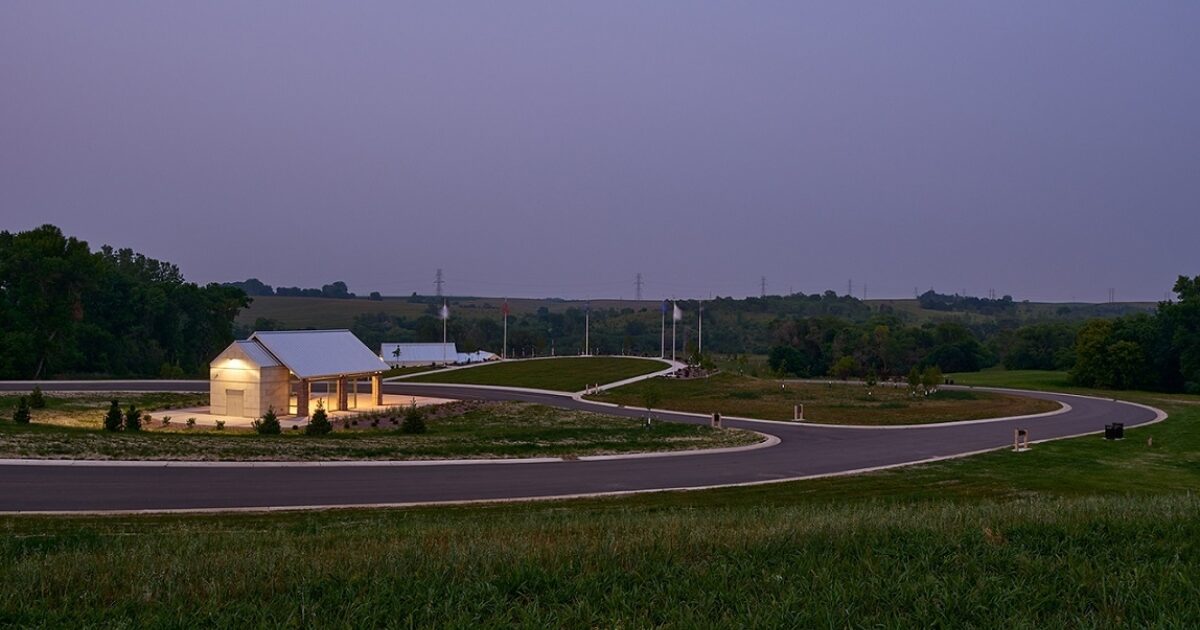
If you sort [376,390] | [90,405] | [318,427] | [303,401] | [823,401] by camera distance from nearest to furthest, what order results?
[318,427] → [303,401] → [90,405] → [376,390] → [823,401]

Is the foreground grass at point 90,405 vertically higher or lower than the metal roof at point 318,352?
lower

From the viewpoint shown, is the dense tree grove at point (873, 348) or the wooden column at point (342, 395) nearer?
the wooden column at point (342, 395)

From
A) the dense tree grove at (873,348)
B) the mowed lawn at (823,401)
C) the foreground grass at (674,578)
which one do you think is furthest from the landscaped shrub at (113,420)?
the dense tree grove at (873,348)

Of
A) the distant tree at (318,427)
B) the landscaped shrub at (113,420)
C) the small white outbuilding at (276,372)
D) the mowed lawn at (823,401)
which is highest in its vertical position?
the small white outbuilding at (276,372)

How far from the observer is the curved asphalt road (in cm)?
1695

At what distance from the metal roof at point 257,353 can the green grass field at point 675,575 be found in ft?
98.6

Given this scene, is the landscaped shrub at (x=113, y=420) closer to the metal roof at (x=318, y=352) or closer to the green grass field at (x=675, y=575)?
the metal roof at (x=318, y=352)

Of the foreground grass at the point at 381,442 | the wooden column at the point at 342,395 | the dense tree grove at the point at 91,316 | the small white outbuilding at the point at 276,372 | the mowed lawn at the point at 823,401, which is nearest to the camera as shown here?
the foreground grass at the point at 381,442

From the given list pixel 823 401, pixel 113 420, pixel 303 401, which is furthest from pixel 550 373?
pixel 113 420

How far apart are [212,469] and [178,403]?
24.4 metres

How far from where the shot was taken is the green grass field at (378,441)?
72.6 ft

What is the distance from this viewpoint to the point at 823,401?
154ft

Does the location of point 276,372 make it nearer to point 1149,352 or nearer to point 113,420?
point 113,420

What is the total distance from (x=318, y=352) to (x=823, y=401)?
2792 centimetres
